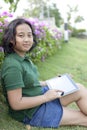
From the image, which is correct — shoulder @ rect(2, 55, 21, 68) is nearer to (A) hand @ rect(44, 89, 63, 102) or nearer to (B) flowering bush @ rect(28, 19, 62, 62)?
(A) hand @ rect(44, 89, 63, 102)

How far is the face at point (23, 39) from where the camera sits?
3.57 meters

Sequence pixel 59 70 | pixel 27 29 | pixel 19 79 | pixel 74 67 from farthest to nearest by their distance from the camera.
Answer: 1. pixel 74 67
2. pixel 59 70
3. pixel 27 29
4. pixel 19 79

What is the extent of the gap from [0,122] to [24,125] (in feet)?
0.84

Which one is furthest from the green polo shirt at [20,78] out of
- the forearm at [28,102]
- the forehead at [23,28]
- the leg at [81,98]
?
the leg at [81,98]

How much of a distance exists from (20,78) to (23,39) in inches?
17.0

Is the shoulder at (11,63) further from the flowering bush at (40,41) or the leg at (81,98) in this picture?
the flowering bush at (40,41)

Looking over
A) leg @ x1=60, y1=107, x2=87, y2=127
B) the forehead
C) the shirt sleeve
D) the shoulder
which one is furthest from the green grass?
the forehead

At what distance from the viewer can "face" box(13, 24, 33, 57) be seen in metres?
3.57

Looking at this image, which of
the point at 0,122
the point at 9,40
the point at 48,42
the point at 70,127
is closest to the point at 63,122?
the point at 70,127

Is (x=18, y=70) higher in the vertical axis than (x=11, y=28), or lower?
lower

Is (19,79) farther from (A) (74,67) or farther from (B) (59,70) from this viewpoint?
(A) (74,67)

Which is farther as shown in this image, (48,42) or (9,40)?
(48,42)

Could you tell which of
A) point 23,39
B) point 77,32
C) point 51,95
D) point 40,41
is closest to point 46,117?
point 51,95

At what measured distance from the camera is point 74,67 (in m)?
8.03
